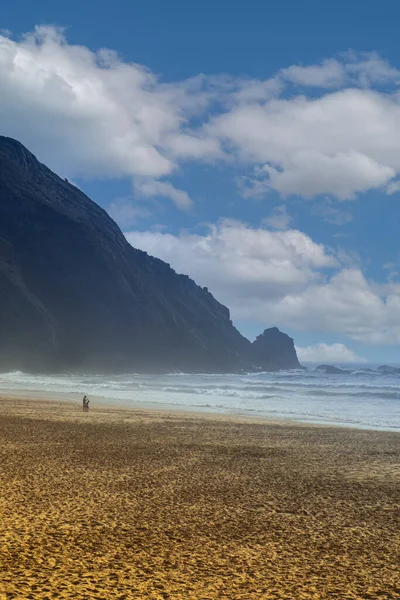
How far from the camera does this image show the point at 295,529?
10094 mm

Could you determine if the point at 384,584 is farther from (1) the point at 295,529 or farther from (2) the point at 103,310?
(2) the point at 103,310

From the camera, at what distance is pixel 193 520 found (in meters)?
10.4

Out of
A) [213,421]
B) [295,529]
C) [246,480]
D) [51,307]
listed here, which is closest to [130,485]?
[246,480]

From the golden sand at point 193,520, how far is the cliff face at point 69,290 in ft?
268

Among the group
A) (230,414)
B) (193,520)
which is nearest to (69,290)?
(230,414)

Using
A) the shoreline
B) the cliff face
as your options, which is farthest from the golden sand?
the cliff face

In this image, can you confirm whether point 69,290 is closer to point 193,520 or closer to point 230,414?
point 230,414

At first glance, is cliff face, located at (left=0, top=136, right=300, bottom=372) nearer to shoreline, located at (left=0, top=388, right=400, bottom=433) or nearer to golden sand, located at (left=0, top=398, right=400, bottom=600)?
shoreline, located at (left=0, top=388, right=400, bottom=433)

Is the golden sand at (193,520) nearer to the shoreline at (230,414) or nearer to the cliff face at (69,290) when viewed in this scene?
the shoreline at (230,414)

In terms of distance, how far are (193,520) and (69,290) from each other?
109 meters

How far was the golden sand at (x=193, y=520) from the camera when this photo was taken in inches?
281

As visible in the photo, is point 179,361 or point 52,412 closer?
point 52,412

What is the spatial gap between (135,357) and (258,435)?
102043 mm

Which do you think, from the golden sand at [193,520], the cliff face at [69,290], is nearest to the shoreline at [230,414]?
the golden sand at [193,520]
